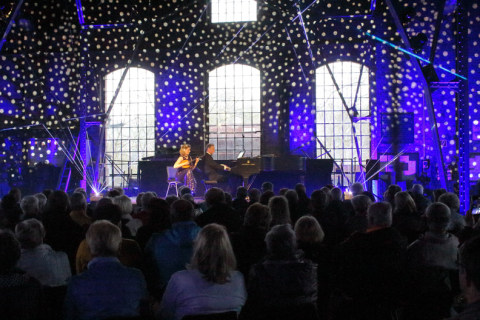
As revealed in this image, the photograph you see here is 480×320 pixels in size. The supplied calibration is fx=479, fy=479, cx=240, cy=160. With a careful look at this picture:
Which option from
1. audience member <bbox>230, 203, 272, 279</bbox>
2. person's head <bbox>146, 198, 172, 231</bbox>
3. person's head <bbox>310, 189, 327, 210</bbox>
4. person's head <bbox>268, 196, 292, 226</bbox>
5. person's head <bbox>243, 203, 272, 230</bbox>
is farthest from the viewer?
person's head <bbox>310, 189, 327, 210</bbox>

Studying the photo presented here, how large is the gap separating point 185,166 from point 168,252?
6134mm

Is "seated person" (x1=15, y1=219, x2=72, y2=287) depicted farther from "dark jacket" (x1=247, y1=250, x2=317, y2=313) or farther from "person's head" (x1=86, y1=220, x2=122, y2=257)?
"dark jacket" (x1=247, y1=250, x2=317, y2=313)

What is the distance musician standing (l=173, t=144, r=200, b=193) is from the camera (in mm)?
9320

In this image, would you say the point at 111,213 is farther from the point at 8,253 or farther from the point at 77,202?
the point at 8,253

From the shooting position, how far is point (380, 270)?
299cm

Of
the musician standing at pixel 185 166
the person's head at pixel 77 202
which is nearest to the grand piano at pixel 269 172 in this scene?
the musician standing at pixel 185 166

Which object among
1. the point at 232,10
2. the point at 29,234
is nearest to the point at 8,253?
the point at 29,234

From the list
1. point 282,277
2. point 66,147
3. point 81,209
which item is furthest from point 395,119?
point 282,277

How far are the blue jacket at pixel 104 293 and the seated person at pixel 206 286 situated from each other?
0.16 metres

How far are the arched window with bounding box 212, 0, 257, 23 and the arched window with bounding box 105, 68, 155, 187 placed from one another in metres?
2.68

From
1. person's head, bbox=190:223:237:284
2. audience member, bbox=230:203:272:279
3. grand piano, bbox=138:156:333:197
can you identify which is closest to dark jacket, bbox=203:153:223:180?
grand piano, bbox=138:156:333:197

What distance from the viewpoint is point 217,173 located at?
10.0 m

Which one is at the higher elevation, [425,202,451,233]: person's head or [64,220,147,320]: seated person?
[425,202,451,233]: person's head

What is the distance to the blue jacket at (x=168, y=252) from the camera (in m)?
3.25
